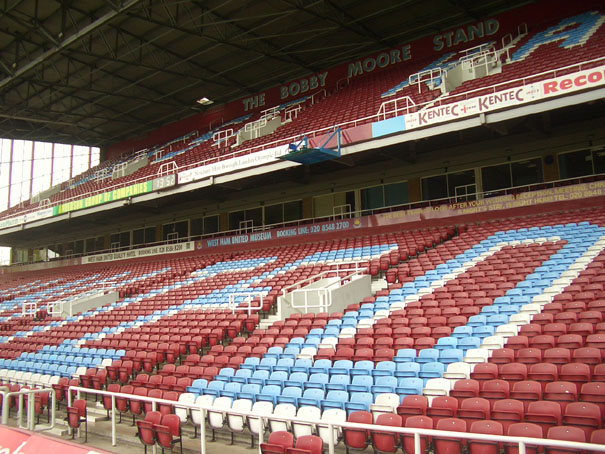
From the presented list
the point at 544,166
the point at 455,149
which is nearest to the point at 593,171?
the point at 544,166

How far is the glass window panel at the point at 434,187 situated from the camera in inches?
755

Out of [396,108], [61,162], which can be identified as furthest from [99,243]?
[396,108]

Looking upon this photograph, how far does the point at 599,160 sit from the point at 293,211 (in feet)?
41.3

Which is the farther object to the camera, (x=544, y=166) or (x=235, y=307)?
(x=544, y=166)

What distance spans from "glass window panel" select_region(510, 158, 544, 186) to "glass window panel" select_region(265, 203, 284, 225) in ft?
34.7

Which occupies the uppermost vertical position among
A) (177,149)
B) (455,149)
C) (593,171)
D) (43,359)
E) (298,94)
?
(298,94)

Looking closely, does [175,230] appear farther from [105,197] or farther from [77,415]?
[77,415]

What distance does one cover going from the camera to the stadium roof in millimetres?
20297

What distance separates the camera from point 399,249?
51.6ft

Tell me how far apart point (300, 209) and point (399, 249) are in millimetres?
8180

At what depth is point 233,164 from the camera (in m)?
19.2

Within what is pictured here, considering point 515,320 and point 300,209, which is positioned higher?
point 300,209

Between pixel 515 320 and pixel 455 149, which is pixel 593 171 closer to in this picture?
pixel 455 149

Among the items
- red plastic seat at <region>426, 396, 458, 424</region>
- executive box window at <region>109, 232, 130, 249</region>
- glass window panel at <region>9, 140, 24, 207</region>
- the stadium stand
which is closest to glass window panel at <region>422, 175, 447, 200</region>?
the stadium stand
